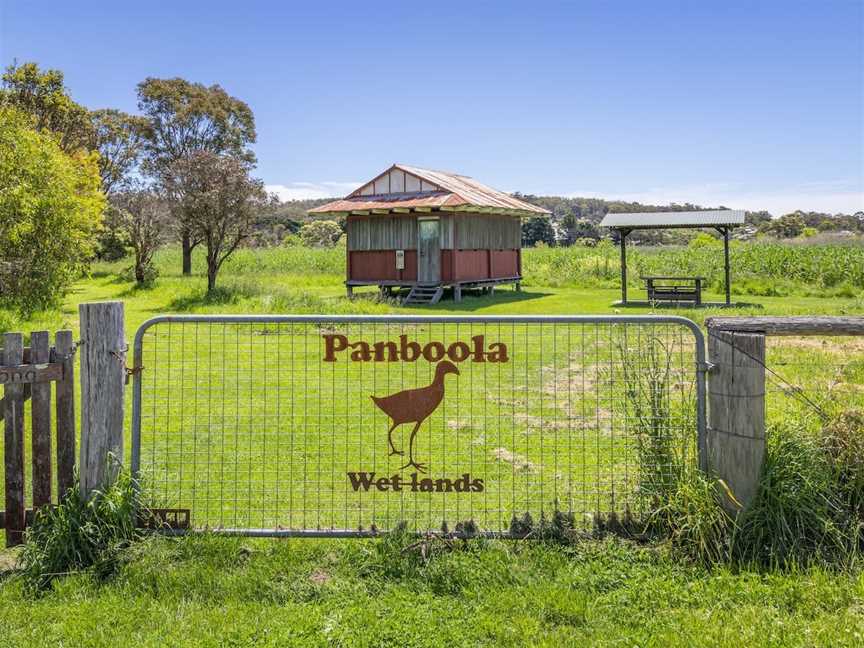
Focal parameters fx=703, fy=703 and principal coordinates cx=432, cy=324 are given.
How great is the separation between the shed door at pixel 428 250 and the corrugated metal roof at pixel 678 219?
553 centimetres

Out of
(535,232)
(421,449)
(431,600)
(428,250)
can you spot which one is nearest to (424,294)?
(428,250)

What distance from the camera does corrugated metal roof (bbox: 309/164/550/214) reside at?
928 inches

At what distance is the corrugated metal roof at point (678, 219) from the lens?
2222cm

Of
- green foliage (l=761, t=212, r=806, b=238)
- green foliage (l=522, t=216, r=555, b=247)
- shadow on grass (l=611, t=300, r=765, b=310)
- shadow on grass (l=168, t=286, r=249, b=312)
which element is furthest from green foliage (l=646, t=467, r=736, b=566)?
green foliage (l=761, t=212, r=806, b=238)

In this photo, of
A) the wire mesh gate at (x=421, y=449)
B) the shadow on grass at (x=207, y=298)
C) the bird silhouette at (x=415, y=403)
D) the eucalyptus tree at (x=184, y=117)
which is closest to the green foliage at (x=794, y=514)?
the wire mesh gate at (x=421, y=449)

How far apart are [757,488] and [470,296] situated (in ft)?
74.8

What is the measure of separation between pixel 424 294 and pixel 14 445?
19.9 metres

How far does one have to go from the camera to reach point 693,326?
4.14 meters

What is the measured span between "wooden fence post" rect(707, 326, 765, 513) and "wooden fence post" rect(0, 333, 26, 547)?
4.07 metres

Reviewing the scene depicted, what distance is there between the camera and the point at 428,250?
24.3 m

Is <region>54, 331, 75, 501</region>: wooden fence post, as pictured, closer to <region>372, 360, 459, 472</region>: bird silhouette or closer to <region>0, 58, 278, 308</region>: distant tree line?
<region>372, 360, 459, 472</region>: bird silhouette

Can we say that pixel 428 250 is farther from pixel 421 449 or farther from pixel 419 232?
pixel 421 449

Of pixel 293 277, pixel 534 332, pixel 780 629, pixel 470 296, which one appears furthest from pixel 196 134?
pixel 780 629

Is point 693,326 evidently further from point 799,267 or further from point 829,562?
point 799,267
